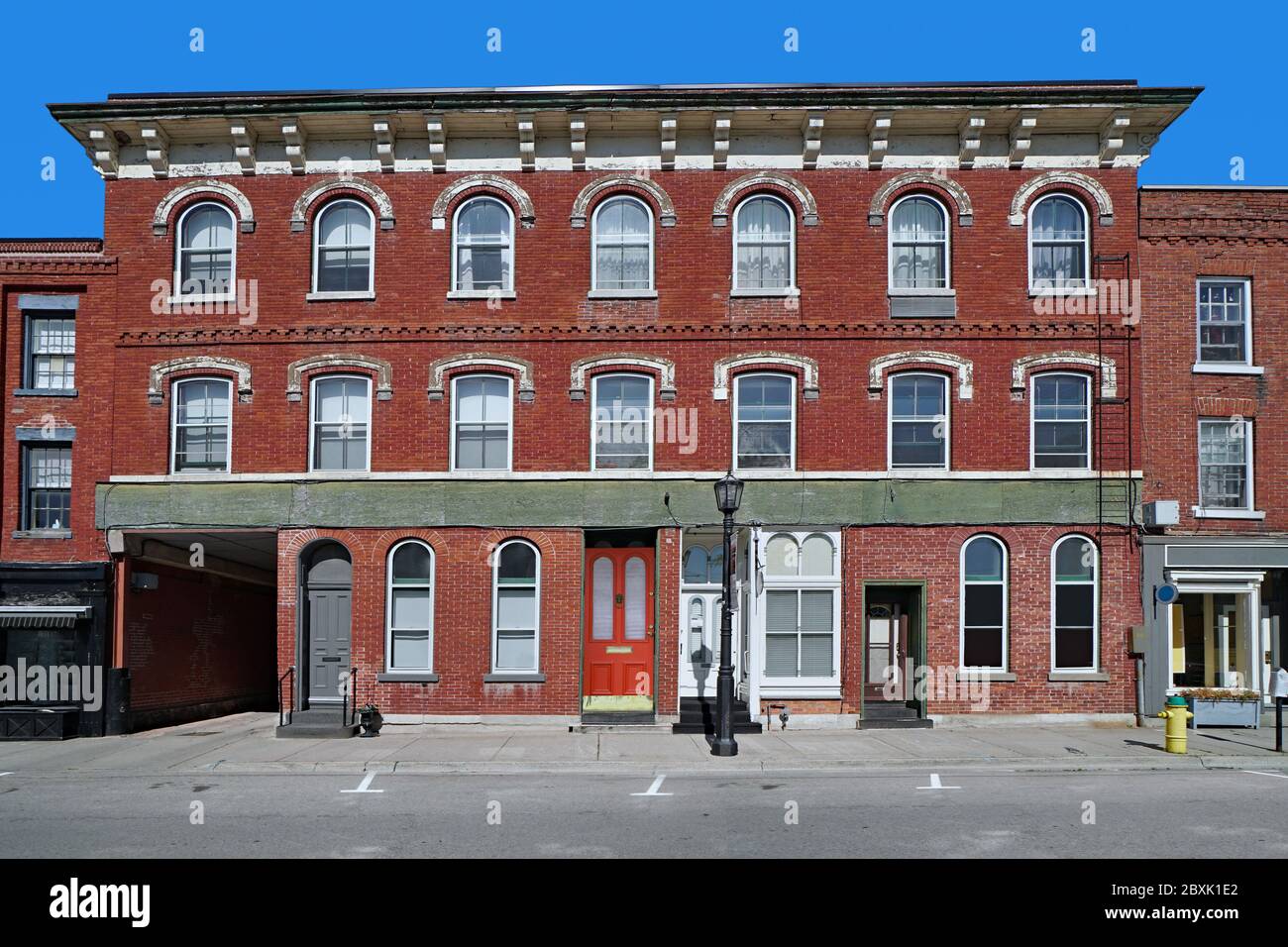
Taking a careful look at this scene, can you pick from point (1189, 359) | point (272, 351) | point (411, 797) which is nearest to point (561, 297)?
point (272, 351)

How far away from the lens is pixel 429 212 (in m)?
20.4

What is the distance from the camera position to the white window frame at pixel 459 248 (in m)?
20.2

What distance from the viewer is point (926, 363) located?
19969 millimetres

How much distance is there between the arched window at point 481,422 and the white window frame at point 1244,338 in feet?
40.8

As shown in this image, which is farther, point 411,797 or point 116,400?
point 116,400

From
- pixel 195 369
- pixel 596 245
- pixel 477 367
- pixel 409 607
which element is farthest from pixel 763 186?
pixel 195 369

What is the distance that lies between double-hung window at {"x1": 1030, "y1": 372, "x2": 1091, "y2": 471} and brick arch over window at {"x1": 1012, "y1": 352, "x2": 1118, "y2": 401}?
221 millimetres

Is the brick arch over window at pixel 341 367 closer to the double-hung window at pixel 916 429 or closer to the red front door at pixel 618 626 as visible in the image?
the red front door at pixel 618 626

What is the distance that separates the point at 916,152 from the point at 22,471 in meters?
17.2

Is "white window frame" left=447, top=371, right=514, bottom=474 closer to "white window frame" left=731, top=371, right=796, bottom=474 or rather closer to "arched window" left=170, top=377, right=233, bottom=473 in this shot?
"white window frame" left=731, top=371, right=796, bottom=474

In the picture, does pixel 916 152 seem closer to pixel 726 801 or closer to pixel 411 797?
pixel 726 801

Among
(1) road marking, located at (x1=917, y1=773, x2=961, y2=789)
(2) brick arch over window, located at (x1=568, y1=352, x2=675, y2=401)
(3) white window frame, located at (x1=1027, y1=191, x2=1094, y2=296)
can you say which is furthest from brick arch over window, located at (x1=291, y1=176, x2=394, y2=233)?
(1) road marking, located at (x1=917, y1=773, x2=961, y2=789)

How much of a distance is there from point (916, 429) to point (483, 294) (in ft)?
26.8

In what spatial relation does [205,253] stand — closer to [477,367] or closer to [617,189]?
[477,367]
